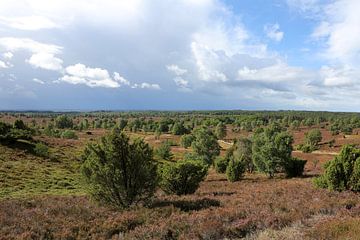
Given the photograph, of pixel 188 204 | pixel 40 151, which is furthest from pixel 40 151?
pixel 188 204

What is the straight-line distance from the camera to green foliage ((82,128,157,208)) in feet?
52.6

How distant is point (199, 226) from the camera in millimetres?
11578

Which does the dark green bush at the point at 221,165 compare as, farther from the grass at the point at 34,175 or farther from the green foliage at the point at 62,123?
the green foliage at the point at 62,123

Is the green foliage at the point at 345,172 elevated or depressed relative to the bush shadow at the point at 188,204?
elevated

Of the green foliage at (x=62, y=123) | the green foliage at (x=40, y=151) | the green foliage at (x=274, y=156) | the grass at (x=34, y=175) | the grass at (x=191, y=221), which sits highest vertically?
the grass at (x=191, y=221)

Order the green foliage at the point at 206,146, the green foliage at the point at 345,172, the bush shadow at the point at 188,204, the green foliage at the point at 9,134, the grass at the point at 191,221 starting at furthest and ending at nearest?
the green foliage at the point at 206,146, the green foliage at the point at 9,134, the green foliage at the point at 345,172, the bush shadow at the point at 188,204, the grass at the point at 191,221

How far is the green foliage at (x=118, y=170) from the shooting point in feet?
52.6

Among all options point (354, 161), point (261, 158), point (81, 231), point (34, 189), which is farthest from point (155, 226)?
point (261, 158)

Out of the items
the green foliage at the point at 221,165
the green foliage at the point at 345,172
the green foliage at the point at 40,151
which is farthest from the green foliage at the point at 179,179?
the green foliage at the point at 40,151

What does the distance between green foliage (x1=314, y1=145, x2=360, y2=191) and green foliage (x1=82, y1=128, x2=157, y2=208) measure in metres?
11.1

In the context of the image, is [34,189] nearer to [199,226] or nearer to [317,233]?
[199,226]

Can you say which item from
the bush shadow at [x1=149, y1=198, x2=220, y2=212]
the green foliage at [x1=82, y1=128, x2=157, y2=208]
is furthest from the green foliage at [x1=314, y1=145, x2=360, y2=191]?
the green foliage at [x1=82, y1=128, x2=157, y2=208]

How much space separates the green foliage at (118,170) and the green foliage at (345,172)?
1110 centimetres

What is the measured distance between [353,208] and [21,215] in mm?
13676
